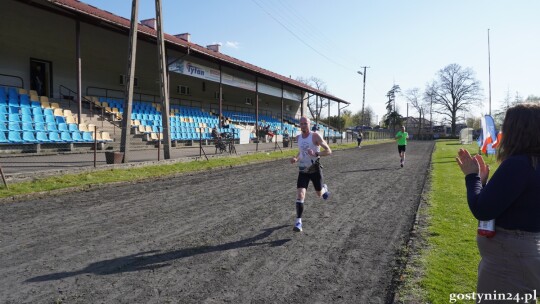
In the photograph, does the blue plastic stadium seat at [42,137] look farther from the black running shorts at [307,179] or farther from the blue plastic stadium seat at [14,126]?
the black running shorts at [307,179]

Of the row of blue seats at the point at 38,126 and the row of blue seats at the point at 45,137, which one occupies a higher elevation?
the row of blue seats at the point at 38,126

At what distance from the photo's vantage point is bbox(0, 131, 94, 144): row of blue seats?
14802 millimetres

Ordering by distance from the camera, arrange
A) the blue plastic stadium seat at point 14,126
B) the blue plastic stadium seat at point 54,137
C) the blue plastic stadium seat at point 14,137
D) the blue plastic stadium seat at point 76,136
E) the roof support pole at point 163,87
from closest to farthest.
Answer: the blue plastic stadium seat at point 14,137 → the blue plastic stadium seat at point 14,126 → the roof support pole at point 163,87 → the blue plastic stadium seat at point 54,137 → the blue plastic stadium seat at point 76,136

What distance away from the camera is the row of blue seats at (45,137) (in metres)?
14.8

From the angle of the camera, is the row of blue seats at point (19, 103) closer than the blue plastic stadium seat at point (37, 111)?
Yes

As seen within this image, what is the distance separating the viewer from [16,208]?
7684 mm

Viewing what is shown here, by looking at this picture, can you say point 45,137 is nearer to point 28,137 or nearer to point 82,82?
point 28,137

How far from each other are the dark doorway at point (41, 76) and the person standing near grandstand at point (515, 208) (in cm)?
2433

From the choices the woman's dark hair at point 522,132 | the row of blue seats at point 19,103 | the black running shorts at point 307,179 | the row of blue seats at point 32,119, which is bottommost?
the black running shorts at point 307,179

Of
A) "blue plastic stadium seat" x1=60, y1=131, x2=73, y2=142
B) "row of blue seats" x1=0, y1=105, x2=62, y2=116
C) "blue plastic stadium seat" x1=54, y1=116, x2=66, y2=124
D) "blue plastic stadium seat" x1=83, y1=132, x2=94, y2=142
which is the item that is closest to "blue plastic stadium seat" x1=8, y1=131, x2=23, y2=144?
"row of blue seats" x1=0, y1=105, x2=62, y2=116

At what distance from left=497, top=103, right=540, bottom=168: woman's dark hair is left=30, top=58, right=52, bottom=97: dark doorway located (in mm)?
24292

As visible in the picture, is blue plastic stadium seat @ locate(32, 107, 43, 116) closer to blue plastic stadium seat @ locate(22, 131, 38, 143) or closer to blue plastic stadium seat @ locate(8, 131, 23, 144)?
blue plastic stadium seat @ locate(22, 131, 38, 143)

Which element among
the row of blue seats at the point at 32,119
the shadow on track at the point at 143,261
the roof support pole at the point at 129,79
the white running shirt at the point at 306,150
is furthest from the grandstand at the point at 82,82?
the shadow on track at the point at 143,261

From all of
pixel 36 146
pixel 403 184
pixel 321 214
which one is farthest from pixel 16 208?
pixel 403 184
